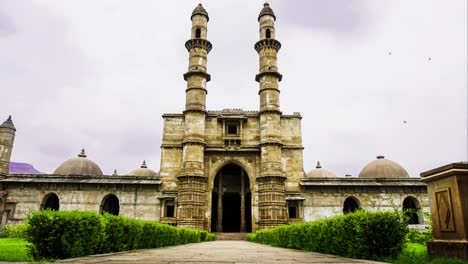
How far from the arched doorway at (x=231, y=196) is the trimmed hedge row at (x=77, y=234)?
17.4m

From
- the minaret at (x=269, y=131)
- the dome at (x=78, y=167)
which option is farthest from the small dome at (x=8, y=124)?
the minaret at (x=269, y=131)

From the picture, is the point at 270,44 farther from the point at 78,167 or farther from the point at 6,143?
the point at 6,143

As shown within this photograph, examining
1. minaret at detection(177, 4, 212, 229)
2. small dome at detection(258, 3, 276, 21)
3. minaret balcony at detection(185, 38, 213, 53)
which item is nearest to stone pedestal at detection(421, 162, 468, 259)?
minaret at detection(177, 4, 212, 229)

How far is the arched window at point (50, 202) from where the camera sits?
2408 centimetres

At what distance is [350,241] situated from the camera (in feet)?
20.2

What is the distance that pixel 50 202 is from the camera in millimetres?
25297

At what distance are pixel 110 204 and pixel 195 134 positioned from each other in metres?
8.69

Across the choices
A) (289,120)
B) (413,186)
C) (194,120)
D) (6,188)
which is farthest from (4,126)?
(413,186)

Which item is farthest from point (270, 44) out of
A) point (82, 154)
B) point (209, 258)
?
point (209, 258)

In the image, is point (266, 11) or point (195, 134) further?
point (266, 11)

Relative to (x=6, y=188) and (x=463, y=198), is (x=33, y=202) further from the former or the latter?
(x=463, y=198)

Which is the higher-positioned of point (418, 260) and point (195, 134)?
point (195, 134)

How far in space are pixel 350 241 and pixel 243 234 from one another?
58.3ft

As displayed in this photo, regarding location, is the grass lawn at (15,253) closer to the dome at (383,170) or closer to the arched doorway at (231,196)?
the arched doorway at (231,196)
